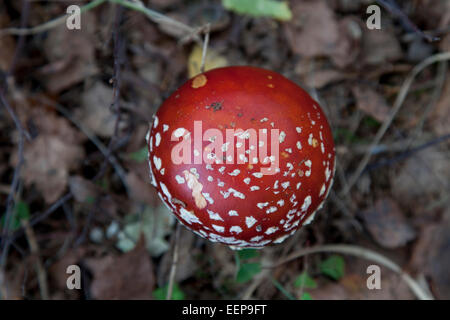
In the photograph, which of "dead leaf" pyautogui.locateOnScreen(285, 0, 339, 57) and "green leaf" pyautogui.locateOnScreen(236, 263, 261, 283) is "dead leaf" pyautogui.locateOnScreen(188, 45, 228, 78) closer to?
"dead leaf" pyautogui.locateOnScreen(285, 0, 339, 57)

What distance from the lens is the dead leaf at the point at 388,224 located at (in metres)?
2.60

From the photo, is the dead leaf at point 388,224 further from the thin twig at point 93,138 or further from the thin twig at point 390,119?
the thin twig at point 93,138

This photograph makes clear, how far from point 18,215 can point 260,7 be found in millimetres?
2309

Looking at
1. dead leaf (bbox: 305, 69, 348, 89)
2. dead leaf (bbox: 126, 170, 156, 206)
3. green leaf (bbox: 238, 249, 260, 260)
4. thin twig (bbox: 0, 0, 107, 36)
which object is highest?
thin twig (bbox: 0, 0, 107, 36)

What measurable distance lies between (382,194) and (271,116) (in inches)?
60.8

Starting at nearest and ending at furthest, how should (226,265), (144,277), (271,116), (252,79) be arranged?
(271,116), (252,79), (144,277), (226,265)

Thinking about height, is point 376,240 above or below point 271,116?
below

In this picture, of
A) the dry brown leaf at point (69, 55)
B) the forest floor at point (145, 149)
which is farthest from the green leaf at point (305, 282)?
the dry brown leaf at point (69, 55)

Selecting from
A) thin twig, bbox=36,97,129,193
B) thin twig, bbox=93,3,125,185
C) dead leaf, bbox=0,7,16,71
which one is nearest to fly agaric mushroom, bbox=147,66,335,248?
thin twig, bbox=93,3,125,185

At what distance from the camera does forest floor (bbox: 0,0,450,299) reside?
2.57 meters

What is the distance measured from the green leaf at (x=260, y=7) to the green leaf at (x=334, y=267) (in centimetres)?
177

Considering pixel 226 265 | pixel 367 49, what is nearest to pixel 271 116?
pixel 226 265

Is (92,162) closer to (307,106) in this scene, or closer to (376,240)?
(307,106)

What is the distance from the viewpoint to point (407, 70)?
2766 mm
